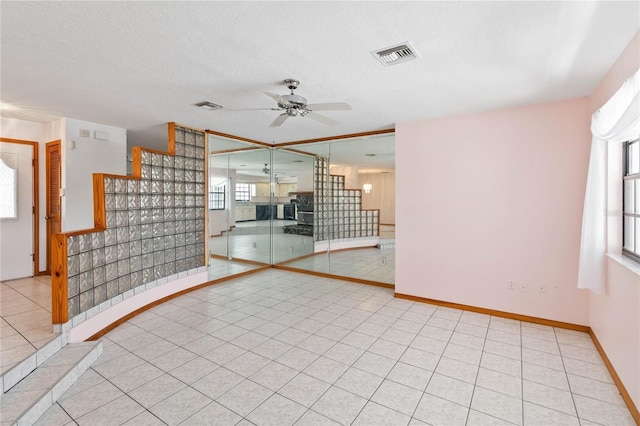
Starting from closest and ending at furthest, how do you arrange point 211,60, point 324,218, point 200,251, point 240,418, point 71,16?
1. point 71,16
2. point 240,418
3. point 211,60
4. point 200,251
5. point 324,218

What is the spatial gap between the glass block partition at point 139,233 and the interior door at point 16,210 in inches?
83.3

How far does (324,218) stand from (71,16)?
4.53 m

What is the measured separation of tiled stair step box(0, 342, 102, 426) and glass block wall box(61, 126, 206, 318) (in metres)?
0.40

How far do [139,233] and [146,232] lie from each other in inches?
4.0

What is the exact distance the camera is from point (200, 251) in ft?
15.5

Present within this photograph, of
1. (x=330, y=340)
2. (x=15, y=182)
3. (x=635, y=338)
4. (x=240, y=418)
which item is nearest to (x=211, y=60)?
(x=240, y=418)

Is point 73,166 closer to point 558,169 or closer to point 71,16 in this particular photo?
point 71,16

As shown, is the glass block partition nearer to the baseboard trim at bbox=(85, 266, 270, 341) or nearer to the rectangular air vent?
the baseboard trim at bbox=(85, 266, 270, 341)

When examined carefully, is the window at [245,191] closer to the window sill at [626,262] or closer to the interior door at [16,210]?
the interior door at [16,210]

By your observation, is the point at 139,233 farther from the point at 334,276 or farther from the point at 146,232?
the point at 334,276

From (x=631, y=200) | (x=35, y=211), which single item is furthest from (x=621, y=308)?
Result: (x=35, y=211)

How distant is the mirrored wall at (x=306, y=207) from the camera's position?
16.3ft

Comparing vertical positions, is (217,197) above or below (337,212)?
above

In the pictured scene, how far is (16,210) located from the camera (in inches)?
169
